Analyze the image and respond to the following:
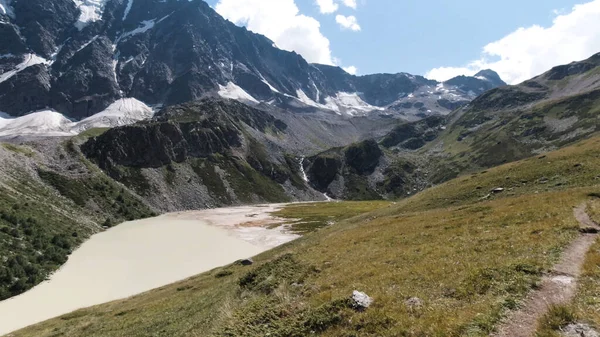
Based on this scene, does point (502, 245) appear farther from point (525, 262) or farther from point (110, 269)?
point (110, 269)

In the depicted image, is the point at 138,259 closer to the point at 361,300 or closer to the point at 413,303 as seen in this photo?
the point at 361,300

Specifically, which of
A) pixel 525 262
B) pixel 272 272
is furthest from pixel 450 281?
pixel 272 272

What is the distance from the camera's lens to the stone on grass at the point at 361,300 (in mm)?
15609

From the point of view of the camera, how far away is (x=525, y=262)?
17062 millimetres

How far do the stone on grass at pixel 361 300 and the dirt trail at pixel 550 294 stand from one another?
546 centimetres

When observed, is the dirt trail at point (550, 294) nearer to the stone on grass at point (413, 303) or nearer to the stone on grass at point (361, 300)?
the stone on grass at point (413, 303)

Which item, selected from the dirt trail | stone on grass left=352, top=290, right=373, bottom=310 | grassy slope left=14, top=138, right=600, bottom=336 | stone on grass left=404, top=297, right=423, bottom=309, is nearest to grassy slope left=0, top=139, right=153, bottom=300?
grassy slope left=14, top=138, right=600, bottom=336

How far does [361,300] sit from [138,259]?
291 ft

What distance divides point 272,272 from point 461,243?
1368cm

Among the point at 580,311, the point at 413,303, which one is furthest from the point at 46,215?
the point at 580,311

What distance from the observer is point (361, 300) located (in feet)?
52.3

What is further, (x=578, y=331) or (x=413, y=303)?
(x=413, y=303)

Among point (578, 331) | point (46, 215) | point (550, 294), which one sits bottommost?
point (550, 294)

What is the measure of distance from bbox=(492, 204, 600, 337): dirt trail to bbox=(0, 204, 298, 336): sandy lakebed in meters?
64.2
